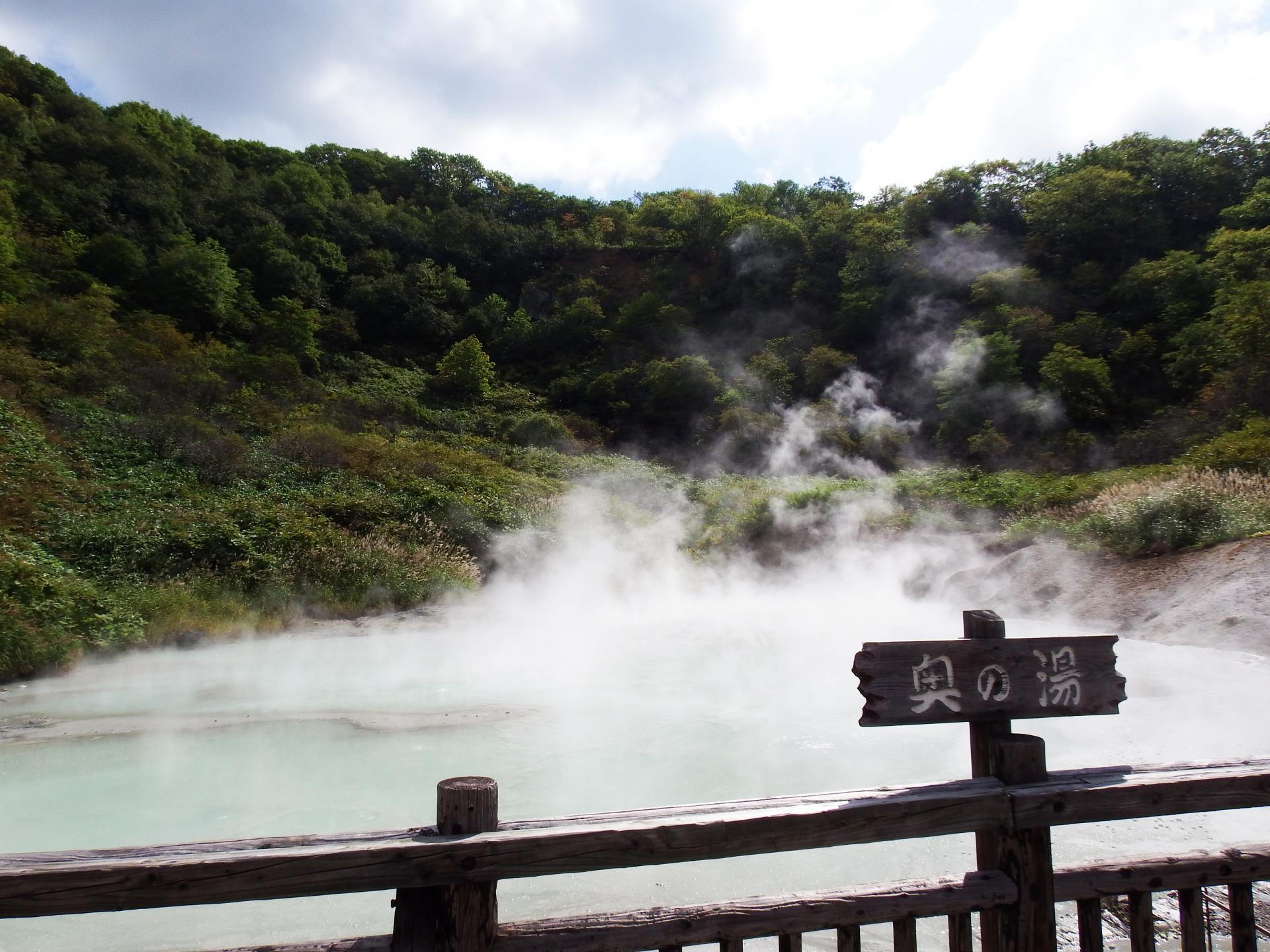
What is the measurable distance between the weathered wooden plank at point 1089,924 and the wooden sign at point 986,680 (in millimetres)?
569

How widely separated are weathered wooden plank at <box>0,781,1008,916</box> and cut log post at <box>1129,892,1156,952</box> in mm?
734

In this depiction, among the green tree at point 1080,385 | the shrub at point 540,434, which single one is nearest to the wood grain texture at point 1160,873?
the green tree at point 1080,385

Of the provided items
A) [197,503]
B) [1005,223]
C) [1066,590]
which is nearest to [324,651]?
[197,503]

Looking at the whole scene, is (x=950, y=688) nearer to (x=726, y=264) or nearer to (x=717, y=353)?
(x=717, y=353)

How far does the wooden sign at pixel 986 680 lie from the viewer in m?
2.39

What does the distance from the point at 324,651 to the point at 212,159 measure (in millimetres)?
35573

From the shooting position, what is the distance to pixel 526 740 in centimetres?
629

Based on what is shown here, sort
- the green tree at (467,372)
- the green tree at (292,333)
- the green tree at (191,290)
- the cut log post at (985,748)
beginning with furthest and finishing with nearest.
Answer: the green tree at (467,372) → the green tree at (292,333) → the green tree at (191,290) → the cut log post at (985,748)

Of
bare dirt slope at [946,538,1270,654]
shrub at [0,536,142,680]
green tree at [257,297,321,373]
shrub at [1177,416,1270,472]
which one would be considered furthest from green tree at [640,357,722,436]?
shrub at [0,536,142,680]

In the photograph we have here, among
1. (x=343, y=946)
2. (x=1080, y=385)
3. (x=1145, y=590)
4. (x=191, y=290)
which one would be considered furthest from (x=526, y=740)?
(x=191, y=290)

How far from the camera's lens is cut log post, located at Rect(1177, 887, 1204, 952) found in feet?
7.95

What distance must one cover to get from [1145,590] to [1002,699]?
9.56 meters

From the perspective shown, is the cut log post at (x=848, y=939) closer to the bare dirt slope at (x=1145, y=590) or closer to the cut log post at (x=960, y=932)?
the cut log post at (x=960, y=932)

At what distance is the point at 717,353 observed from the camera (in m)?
33.1
